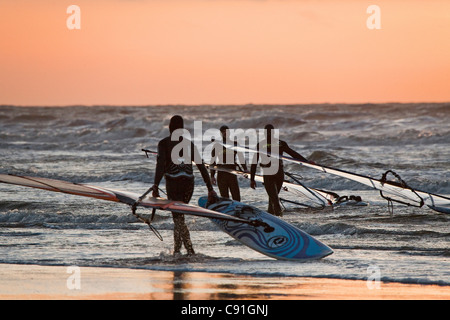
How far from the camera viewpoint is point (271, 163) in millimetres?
12156

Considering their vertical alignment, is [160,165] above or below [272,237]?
above

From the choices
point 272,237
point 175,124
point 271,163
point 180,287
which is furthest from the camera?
point 271,163

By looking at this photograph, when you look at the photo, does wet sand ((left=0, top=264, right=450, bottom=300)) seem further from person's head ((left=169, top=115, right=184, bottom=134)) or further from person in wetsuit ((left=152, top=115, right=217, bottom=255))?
person's head ((left=169, top=115, right=184, bottom=134))

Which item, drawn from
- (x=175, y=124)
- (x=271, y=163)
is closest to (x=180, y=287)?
(x=175, y=124)

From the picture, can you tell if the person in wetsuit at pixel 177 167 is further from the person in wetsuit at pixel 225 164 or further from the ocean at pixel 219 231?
the person in wetsuit at pixel 225 164

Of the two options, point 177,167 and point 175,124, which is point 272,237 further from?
point 175,124

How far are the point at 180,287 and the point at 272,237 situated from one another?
2174 millimetres

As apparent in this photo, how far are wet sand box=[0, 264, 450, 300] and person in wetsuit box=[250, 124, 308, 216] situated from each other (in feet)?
14.2

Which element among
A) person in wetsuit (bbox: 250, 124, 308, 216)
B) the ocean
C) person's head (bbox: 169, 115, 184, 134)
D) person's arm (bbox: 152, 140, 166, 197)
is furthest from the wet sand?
person in wetsuit (bbox: 250, 124, 308, 216)

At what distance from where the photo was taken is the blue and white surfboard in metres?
8.68

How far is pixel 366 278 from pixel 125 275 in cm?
263
